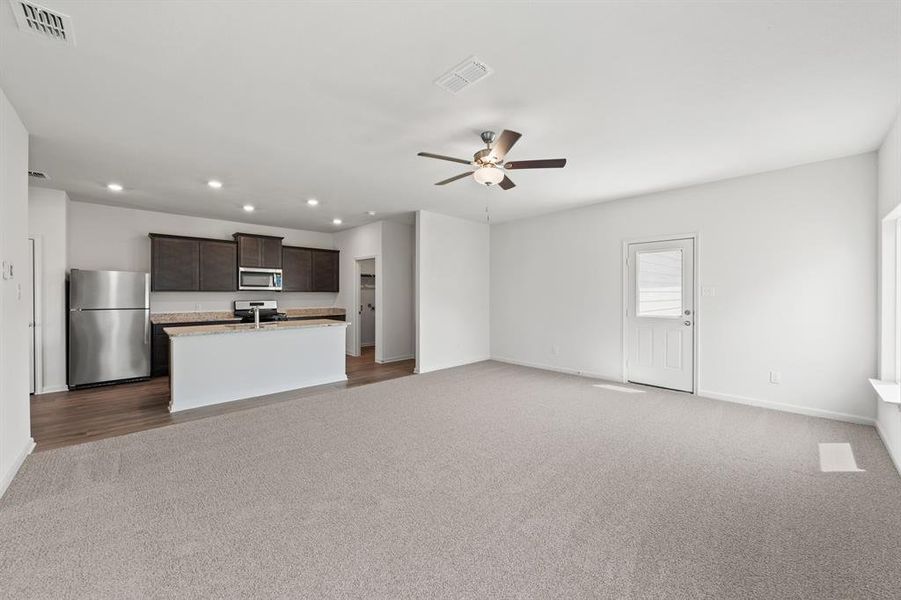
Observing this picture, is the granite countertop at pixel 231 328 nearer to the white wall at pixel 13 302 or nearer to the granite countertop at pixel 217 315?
the white wall at pixel 13 302

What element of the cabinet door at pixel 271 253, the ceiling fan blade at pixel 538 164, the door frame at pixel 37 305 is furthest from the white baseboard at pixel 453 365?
the door frame at pixel 37 305

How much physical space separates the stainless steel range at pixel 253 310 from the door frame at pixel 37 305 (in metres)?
2.53

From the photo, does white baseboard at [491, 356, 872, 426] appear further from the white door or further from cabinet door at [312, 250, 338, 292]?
cabinet door at [312, 250, 338, 292]

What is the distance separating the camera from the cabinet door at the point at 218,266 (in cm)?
646

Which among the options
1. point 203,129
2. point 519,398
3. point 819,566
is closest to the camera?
point 819,566

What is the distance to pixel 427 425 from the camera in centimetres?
371

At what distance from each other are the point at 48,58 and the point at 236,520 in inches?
114

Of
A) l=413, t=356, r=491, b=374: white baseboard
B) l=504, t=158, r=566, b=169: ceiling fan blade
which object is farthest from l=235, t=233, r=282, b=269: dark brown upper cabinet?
l=504, t=158, r=566, b=169: ceiling fan blade

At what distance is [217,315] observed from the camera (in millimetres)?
6883

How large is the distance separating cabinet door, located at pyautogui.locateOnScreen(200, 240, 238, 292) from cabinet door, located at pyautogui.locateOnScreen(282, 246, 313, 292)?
2.92 ft

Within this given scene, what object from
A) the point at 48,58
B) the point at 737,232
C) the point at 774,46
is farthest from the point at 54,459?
the point at 737,232

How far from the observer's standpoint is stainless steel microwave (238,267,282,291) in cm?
684

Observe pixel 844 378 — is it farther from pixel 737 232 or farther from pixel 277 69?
pixel 277 69

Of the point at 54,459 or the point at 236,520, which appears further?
the point at 54,459
